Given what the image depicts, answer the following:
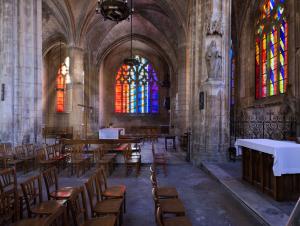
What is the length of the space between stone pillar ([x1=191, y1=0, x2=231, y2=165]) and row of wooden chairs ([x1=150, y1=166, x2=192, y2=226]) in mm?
4762

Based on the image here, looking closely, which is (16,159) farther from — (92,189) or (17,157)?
(92,189)

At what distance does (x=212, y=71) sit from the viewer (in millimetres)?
9156

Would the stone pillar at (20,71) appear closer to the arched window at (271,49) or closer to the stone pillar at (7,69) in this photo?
the stone pillar at (7,69)

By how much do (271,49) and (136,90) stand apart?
1791cm

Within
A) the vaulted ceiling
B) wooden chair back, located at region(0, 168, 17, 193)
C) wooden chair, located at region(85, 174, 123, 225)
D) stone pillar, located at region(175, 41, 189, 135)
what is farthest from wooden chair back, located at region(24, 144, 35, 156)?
the vaulted ceiling

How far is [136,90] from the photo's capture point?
3020 centimetres

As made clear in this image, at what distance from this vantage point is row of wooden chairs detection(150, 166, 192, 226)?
9.37 feet

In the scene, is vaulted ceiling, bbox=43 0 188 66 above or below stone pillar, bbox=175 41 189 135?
above

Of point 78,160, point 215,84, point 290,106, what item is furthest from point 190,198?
point 290,106

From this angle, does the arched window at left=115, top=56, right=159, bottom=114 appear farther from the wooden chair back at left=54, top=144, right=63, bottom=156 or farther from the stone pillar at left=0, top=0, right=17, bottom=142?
the wooden chair back at left=54, top=144, right=63, bottom=156

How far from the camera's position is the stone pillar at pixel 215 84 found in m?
9.18

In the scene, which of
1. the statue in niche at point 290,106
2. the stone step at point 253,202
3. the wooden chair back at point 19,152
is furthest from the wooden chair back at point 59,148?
the statue in niche at point 290,106

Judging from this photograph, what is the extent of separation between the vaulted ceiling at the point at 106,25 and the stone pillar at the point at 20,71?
7330 millimetres

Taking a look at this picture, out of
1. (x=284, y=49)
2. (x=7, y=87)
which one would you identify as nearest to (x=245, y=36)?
(x=284, y=49)
